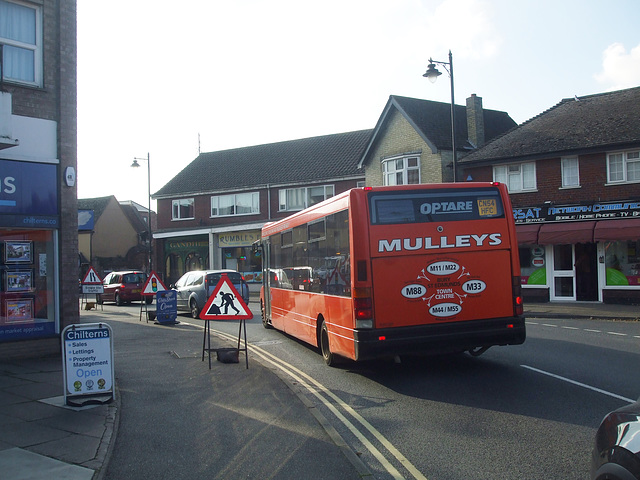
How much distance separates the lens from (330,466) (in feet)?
17.6

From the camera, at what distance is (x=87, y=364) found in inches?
303

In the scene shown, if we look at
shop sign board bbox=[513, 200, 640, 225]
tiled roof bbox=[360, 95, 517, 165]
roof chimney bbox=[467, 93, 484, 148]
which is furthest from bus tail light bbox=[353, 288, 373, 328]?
roof chimney bbox=[467, 93, 484, 148]

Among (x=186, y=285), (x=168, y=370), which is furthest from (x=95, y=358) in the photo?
(x=186, y=285)

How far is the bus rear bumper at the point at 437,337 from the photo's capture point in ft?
27.9

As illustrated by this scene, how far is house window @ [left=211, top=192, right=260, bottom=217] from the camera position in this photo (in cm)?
4216

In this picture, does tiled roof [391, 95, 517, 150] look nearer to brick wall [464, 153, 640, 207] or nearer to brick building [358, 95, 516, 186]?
brick building [358, 95, 516, 186]

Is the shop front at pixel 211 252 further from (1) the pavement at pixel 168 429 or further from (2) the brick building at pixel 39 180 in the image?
(1) the pavement at pixel 168 429

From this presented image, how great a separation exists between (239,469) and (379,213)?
4.60 meters

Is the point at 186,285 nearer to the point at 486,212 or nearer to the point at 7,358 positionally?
the point at 7,358

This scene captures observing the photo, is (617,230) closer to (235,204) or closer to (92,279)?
(92,279)

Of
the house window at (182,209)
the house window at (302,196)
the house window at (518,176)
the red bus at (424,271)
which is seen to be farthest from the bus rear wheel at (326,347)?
the house window at (182,209)

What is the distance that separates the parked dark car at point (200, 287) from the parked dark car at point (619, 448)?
1729cm

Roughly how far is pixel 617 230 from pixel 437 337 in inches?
647

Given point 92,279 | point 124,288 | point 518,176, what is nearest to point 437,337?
point 92,279
